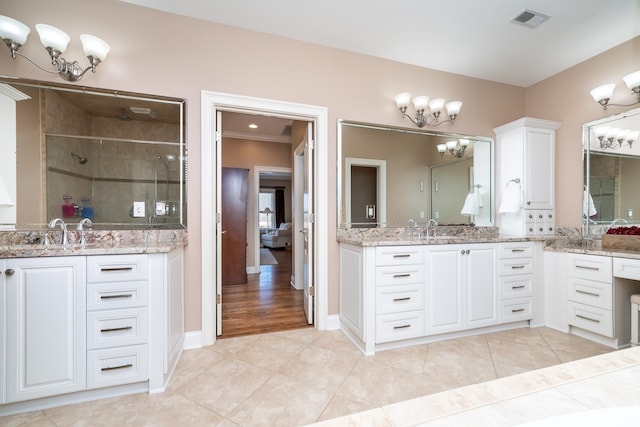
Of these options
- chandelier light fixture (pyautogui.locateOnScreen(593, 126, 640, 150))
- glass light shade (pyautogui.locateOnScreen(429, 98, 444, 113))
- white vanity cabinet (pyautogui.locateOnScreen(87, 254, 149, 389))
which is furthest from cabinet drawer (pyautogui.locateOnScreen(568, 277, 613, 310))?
white vanity cabinet (pyautogui.locateOnScreen(87, 254, 149, 389))

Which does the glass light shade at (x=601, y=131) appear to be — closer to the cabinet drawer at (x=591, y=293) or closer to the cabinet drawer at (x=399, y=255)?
the cabinet drawer at (x=591, y=293)

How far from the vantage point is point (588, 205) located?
2.73 meters

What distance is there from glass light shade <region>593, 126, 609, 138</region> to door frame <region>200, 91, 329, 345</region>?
8.87 ft

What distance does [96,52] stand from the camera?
1.85m

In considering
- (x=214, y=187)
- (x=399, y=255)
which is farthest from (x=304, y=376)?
(x=214, y=187)

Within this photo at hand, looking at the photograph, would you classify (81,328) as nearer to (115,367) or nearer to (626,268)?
(115,367)

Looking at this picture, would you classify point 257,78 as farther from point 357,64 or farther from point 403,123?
point 403,123

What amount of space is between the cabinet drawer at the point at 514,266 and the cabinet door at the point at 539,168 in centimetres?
65

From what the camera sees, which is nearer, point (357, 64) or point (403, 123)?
point (357, 64)

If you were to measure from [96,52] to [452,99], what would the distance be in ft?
10.6

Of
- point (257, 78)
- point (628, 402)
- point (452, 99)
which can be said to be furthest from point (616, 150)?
point (257, 78)

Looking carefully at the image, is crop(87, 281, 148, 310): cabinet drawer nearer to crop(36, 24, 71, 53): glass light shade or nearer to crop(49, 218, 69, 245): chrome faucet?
crop(49, 218, 69, 245): chrome faucet

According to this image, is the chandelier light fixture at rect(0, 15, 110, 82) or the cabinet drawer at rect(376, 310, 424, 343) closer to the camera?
the chandelier light fixture at rect(0, 15, 110, 82)

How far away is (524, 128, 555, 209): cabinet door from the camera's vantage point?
2.83 m
